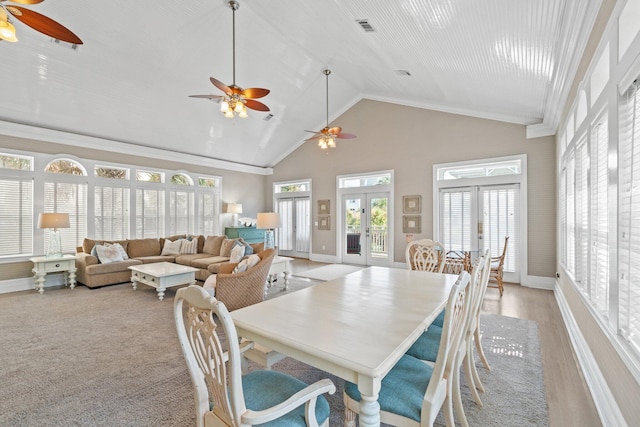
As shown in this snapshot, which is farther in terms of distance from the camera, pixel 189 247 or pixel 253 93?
pixel 189 247

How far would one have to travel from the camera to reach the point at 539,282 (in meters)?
5.46

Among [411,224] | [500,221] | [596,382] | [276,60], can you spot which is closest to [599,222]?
[596,382]

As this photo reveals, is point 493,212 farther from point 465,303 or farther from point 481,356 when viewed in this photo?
point 465,303

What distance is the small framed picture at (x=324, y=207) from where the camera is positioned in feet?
28.0

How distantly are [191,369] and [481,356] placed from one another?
2404mm

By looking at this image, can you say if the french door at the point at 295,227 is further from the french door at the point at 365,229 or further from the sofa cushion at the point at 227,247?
the sofa cushion at the point at 227,247

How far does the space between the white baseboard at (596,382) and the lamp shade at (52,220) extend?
24.0ft

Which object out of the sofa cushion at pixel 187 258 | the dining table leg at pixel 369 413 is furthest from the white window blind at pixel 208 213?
the dining table leg at pixel 369 413

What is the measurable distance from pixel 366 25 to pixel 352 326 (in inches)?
153

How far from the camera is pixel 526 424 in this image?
1.87 m

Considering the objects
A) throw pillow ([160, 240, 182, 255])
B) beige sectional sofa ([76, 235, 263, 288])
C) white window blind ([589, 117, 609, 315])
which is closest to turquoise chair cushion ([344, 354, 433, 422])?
white window blind ([589, 117, 609, 315])

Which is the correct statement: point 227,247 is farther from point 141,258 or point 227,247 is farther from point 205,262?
point 141,258

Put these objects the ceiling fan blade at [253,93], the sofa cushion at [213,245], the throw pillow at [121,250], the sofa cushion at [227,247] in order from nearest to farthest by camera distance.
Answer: the ceiling fan blade at [253,93] < the throw pillow at [121,250] < the sofa cushion at [227,247] < the sofa cushion at [213,245]

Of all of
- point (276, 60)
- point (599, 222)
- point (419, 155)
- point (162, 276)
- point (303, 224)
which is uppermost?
point (276, 60)
